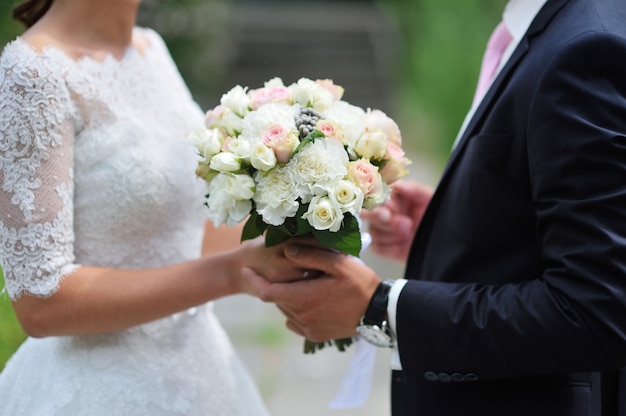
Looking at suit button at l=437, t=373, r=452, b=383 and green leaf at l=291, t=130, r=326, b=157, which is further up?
green leaf at l=291, t=130, r=326, b=157

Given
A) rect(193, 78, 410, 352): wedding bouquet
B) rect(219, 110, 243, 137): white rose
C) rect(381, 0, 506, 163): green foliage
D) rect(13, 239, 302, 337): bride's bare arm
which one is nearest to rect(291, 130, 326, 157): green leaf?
rect(193, 78, 410, 352): wedding bouquet

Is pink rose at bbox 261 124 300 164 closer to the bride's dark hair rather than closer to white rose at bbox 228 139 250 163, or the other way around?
white rose at bbox 228 139 250 163

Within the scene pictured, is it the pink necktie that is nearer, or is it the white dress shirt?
the white dress shirt

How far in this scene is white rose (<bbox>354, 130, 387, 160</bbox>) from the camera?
2102 mm

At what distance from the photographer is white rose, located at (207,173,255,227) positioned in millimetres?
2027

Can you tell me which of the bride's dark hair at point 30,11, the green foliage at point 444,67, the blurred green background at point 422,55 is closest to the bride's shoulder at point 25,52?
the bride's dark hair at point 30,11

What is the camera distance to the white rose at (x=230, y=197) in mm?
2027

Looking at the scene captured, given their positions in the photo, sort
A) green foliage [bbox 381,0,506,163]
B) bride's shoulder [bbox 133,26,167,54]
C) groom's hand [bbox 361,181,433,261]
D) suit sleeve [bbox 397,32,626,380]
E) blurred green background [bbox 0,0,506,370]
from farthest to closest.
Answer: blurred green background [bbox 0,0,506,370], green foliage [bbox 381,0,506,163], groom's hand [bbox 361,181,433,261], bride's shoulder [bbox 133,26,167,54], suit sleeve [bbox 397,32,626,380]

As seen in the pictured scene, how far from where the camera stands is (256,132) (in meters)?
2.10

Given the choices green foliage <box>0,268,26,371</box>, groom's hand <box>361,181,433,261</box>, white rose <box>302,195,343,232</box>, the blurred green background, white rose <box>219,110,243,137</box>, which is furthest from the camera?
the blurred green background

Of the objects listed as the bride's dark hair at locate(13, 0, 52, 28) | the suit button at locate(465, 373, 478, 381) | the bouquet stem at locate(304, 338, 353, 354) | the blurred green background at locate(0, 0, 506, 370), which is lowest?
the blurred green background at locate(0, 0, 506, 370)

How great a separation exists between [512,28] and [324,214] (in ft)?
2.55

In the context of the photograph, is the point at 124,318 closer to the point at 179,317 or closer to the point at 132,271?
the point at 132,271

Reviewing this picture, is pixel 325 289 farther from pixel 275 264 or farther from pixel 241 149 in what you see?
pixel 241 149
